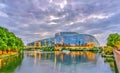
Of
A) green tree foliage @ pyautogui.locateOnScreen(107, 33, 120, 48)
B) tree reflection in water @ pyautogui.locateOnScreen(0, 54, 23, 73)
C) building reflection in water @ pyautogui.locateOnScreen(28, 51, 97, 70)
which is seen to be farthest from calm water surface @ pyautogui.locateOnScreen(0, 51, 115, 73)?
green tree foliage @ pyautogui.locateOnScreen(107, 33, 120, 48)

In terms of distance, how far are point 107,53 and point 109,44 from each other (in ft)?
18.4

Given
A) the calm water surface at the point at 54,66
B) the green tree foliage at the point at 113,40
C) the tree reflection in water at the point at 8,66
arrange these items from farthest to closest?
the green tree foliage at the point at 113,40 → the calm water surface at the point at 54,66 → the tree reflection in water at the point at 8,66

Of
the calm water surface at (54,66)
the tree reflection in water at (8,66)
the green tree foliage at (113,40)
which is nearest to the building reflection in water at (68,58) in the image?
the calm water surface at (54,66)

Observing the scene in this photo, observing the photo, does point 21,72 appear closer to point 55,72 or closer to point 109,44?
point 55,72

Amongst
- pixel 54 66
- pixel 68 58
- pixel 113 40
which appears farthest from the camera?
pixel 68 58

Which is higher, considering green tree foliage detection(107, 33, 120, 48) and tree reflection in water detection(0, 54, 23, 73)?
green tree foliage detection(107, 33, 120, 48)

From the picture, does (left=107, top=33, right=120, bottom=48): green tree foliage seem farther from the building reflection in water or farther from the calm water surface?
the calm water surface

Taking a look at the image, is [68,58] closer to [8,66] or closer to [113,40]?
[113,40]

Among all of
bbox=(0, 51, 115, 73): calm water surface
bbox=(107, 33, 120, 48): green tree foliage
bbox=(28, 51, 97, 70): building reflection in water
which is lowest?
bbox=(0, 51, 115, 73): calm water surface

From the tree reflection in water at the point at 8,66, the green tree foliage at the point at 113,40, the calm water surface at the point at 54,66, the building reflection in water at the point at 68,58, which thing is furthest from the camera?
the green tree foliage at the point at 113,40

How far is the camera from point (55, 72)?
43594mm

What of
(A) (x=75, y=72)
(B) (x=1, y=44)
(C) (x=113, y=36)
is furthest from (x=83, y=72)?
(C) (x=113, y=36)

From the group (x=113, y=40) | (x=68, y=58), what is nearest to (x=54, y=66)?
(x=68, y=58)

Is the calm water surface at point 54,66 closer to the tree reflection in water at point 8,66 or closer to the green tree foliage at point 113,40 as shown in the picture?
the tree reflection in water at point 8,66
